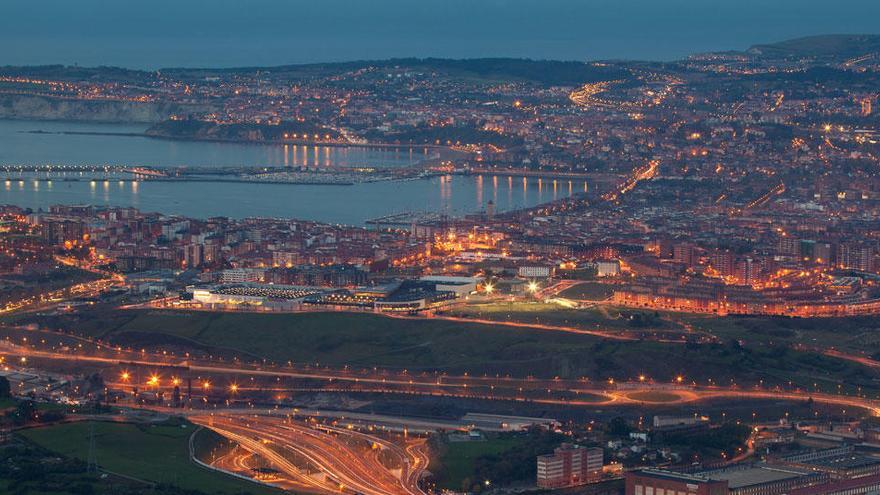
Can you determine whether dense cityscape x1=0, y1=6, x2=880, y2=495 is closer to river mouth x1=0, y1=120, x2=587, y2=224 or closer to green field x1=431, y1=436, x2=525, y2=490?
green field x1=431, y1=436, x2=525, y2=490

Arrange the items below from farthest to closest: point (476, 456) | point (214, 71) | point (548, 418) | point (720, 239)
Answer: point (214, 71)
point (720, 239)
point (548, 418)
point (476, 456)

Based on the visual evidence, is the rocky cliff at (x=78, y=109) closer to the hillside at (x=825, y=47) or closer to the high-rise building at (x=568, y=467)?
the hillside at (x=825, y=47)

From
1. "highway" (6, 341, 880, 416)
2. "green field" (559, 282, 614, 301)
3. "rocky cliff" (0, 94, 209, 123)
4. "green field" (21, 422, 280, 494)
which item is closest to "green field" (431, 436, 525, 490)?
"green field" (21, 422, 280, 494)

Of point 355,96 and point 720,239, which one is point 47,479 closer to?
point 720,239

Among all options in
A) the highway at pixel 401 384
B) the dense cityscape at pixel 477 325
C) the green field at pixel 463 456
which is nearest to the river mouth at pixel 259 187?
the dense cityscape at pixel 477 325

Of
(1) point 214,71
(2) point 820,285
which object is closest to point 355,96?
(1) point 214,71
